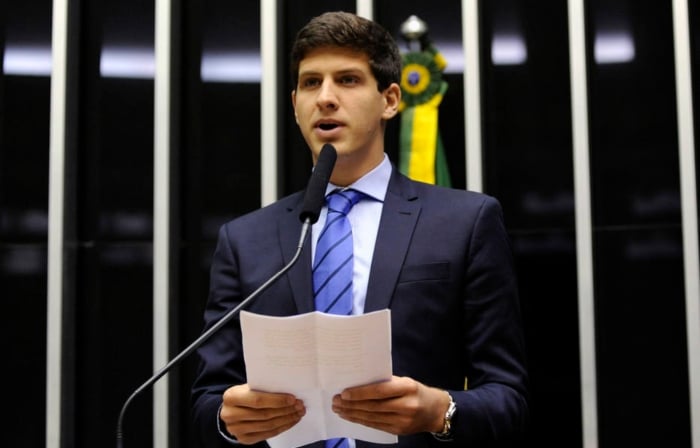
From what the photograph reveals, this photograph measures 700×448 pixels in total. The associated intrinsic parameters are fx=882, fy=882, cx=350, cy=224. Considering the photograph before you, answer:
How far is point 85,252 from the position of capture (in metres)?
4.00

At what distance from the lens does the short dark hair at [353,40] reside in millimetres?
1814

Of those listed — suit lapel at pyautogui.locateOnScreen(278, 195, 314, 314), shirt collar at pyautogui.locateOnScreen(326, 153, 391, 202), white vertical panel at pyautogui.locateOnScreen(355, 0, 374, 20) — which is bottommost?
suit lapel at pyautogui.locateOnScreen(278, 195, 314, 314)

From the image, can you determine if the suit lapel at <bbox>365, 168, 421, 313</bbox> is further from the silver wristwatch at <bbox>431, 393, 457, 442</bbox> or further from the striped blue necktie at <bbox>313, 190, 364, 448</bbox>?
the silver wristwatch at <bbox>431, 393, 457, 442</bbox>

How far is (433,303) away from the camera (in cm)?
167

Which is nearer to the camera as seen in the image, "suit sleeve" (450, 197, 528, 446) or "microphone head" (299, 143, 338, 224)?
"microphone head" (299, 143, 338, 224)

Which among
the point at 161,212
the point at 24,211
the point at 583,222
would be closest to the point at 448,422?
the point at 583,222

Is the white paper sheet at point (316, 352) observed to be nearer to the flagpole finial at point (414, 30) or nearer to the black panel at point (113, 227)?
the flagpole finial at point (414, 30)

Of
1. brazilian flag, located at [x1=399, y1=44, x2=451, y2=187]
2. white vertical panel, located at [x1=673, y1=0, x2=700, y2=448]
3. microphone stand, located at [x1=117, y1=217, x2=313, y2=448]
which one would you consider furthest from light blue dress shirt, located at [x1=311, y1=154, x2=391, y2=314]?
white vertical panel, located at [x1=673, y1=0, x2=700, y2=448]

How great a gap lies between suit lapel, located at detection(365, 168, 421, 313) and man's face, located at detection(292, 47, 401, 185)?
93 mm

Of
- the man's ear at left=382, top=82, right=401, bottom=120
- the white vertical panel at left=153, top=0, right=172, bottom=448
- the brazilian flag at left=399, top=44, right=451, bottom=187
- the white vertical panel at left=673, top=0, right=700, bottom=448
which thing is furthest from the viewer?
the white vertical panel at left=153, top=0, right=172, bottom=448

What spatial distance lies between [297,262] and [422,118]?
2039mm

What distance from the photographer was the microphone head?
148 centimetres

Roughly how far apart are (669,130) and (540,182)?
558 mm

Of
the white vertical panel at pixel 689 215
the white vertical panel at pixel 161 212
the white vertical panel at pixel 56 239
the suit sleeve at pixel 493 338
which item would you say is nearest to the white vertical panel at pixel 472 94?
the white vertical panel at pixel 689 215
